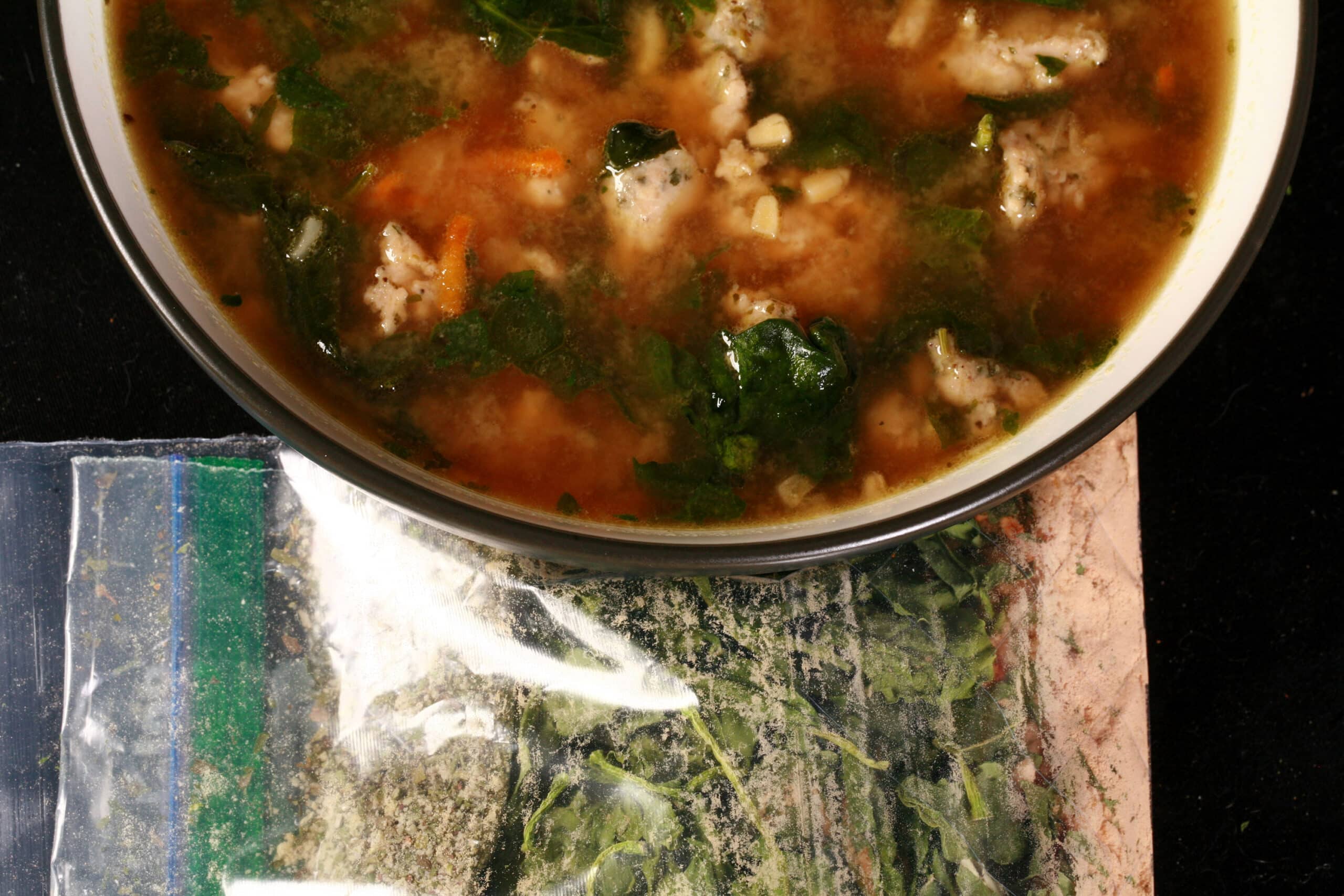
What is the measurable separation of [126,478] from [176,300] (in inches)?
33.8

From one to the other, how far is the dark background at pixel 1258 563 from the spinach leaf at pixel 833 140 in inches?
42.0

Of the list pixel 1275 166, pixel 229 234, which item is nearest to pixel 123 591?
pixel 229 234

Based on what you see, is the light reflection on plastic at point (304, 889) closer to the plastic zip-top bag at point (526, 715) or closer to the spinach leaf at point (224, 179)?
the plastic zip-top bag at point (526, 715)

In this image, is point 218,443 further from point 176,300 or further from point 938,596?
point 938,596

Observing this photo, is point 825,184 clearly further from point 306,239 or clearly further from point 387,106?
point 306,239

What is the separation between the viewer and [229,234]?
1.95m

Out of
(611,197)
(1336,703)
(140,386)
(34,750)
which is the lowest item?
(34,750)

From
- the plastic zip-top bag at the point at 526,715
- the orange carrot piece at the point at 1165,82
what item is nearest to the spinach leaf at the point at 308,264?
the plastic zip-top bag at the point at 526,715

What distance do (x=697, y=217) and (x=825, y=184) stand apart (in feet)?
0.81

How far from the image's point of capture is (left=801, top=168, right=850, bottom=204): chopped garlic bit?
2047mm

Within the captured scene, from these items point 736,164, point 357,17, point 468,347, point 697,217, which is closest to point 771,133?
point 736,164

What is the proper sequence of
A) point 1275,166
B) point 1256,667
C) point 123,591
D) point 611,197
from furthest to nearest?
1. point 1256,667
2. point 123,591
3. point 611,197
4. point 1275,166

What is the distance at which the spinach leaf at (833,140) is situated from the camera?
2.06 m

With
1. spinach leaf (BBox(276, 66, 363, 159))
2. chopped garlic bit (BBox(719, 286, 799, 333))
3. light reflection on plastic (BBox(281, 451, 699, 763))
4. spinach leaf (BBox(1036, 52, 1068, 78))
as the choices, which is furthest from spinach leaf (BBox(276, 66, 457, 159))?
spinach leaf (BBox(1036, 52, 1068, 78))
